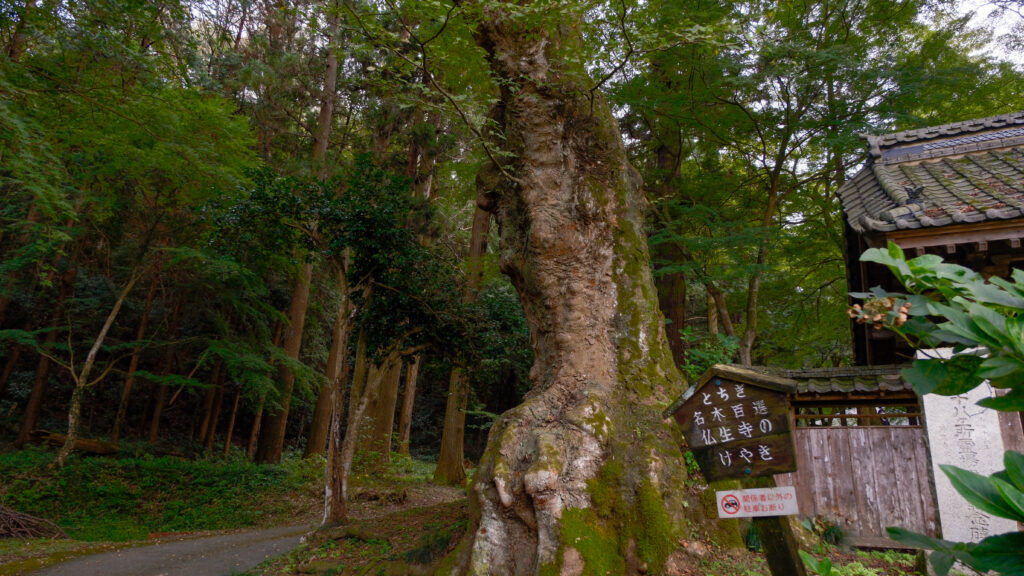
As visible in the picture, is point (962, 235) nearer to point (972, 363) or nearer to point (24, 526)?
point (972, 363)

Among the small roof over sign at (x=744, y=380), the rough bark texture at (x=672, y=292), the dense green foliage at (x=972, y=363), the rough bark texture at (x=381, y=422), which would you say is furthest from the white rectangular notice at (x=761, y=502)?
the rough bark texture at (x=381, y=422)

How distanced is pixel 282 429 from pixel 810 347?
1453 cm

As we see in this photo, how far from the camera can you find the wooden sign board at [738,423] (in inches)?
116

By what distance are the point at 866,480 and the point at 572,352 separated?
359 cm

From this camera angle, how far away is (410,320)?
29.1 ft

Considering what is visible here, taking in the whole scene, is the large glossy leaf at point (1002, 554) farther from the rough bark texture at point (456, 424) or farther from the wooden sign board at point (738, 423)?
the rough bark texture at point (456, 424)

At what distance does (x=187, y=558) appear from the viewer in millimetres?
7793

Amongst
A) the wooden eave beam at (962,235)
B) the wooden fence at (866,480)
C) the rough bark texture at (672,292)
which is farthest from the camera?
the rough bark texture at (672,292)

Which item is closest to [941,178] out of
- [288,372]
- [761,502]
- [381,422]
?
[761,502]

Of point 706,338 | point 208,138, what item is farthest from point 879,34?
point 208,138

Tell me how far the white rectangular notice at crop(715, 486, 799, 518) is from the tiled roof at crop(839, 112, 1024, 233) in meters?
2.92

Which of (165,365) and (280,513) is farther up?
(165,365)

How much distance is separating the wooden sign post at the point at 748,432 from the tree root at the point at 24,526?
34.1 ft

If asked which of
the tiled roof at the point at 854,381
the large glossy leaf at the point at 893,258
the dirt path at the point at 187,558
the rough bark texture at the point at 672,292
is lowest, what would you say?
the dirt path at the point at 187,558
